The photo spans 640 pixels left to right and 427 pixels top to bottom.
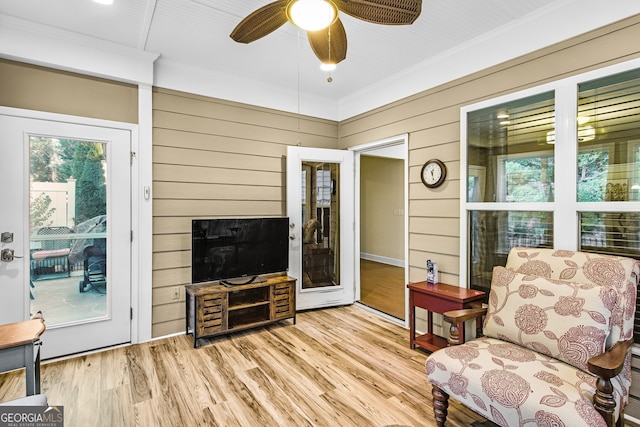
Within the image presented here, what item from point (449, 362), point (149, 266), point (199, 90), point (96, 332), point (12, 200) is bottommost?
point (96, 332)

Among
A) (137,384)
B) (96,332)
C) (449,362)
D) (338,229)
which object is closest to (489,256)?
(449,362)

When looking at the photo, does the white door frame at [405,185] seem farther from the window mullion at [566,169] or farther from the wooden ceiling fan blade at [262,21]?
the wooden ceiling fan blade at [262,21]

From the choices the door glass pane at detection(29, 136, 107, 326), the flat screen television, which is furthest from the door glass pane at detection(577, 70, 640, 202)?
the door glass pane at detection(29, 136, 107, 326)

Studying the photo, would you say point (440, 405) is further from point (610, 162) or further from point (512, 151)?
point (512, 151)

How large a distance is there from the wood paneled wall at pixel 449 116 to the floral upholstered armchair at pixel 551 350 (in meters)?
0.99

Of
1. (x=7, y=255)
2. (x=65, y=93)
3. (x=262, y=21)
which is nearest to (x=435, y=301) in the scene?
(x=262, y=21)

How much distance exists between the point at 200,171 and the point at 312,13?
7.43 ft

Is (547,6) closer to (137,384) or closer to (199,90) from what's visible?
(199,90)

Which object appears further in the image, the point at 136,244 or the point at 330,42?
the point at 136,244

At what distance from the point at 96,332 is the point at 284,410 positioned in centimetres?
200

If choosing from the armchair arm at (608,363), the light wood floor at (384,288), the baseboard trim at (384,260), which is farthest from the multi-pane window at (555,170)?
the baseboard trim at (384,260)

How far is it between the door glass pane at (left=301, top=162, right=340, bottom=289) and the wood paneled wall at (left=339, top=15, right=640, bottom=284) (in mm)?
772

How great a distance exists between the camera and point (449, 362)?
1820 mm

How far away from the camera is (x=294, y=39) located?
9.18 feet
